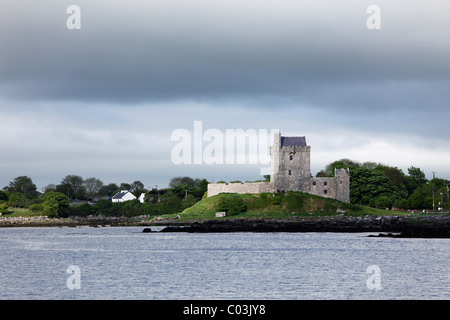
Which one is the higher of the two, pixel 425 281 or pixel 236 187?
pixel 236 187

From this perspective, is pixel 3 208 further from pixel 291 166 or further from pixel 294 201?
pixel 294 201

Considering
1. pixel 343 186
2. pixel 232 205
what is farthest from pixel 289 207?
pixel 343 186

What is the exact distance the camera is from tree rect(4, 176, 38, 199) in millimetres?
142387

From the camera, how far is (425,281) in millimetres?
31625

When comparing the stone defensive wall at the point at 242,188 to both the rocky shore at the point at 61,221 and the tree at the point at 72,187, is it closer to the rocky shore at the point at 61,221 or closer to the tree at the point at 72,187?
the rocky shore at the point at 61,221

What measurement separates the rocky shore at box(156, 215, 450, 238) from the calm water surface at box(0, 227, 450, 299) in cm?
1017

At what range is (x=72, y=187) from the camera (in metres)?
147

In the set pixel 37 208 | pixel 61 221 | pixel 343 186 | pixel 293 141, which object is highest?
pixel 293 141

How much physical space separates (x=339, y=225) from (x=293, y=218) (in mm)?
6600

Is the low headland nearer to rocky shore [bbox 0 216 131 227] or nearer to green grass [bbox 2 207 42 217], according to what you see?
rocky shore [bbox 0 216 131 227]

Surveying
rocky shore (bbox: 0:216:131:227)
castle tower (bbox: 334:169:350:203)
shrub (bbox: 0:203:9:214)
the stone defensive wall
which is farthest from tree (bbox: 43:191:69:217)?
castle tower (bbox: 334:169:350:203)
